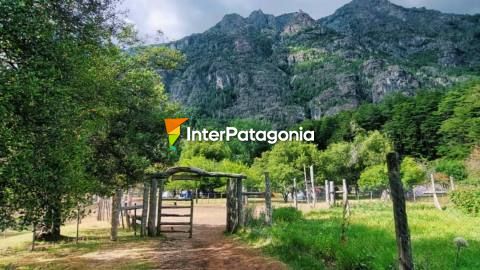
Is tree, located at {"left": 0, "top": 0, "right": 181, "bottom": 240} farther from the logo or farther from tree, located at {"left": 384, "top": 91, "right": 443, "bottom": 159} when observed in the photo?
tree, located at {"left": 384, "top": 91, "right": 443, "bottom": 159}

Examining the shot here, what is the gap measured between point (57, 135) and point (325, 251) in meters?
7.09

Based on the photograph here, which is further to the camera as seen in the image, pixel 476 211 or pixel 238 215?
pixel 238 215

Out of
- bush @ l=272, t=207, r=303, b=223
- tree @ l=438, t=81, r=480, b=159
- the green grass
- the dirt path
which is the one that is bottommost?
the dirt path

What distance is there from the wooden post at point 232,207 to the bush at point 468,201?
35.2 feet

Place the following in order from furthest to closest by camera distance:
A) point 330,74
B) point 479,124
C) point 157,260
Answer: point 330,74, point 479,124, point 157,260

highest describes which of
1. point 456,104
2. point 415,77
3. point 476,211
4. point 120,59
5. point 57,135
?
point 415,77

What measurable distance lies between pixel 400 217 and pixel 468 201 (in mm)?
15295

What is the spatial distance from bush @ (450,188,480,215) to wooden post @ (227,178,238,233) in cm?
1073

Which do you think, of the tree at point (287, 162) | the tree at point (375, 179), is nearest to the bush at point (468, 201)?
the tree at point (375, 179)

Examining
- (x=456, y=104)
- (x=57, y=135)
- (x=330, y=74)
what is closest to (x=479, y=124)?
(x=456, y=104)

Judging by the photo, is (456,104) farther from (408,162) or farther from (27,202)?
(27,202)

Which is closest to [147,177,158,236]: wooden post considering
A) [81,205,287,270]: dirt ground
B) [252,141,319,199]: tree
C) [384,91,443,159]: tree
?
[81,205,287,270]: dirt ground

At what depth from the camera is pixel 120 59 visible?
706 inches

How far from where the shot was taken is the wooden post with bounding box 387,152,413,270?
5938 mm
